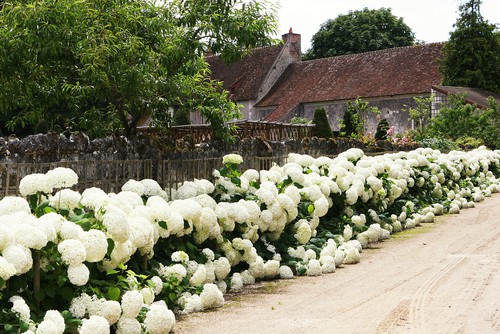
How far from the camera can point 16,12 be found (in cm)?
996

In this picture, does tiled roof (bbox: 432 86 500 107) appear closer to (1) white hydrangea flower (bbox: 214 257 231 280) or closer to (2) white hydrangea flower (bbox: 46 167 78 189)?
(1) white hydrangea flower (bbox: 214 257 231 280)

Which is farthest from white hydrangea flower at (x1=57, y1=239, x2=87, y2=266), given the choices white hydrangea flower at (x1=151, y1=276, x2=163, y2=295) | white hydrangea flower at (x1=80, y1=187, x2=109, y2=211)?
white hydrangea flower at (x1=151, y1=276, x2=163, y2=295)

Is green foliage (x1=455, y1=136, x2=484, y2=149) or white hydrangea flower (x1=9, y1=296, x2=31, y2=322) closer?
white hydrangea flower (x1=9, y1=296, x2=31, y2=322)

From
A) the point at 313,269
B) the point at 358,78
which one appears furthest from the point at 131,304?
the point at 358,78

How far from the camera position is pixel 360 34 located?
60.7 metres

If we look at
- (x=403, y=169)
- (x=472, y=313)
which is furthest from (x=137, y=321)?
(x=403, y=169)

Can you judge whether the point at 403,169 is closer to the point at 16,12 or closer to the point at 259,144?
the point at 259,144

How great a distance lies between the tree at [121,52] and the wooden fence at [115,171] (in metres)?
1.30

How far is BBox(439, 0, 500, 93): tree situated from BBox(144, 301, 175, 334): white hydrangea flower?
39.3m

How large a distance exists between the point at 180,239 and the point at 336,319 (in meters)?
1.84

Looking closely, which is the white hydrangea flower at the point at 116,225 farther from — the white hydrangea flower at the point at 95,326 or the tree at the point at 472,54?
the tree at the point at 472,54

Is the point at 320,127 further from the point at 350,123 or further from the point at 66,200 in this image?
the point at 66,200

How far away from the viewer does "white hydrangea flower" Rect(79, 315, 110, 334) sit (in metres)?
5.52

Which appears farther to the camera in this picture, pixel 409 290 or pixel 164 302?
pixel 409 290
